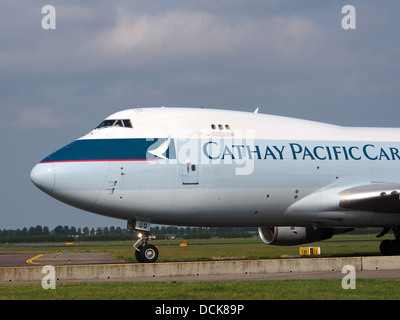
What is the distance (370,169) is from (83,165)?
1127 centimetres

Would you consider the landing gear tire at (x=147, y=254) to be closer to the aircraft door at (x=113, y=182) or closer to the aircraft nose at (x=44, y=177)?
the aircraft door at (x=113, y=182)

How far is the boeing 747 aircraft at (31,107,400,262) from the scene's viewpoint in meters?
21.4

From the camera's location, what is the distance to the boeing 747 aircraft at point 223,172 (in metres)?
21.4

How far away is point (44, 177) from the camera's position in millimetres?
20812

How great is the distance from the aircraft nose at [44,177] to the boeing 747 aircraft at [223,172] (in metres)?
0.03

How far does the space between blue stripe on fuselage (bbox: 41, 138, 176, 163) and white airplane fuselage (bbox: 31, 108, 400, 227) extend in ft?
0.11

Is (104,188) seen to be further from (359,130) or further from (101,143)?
(359,130)

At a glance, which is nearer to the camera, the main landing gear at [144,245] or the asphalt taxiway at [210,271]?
the asphalt taxiway at [210,271]

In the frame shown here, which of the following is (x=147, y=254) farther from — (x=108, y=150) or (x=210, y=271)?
(x=108, y=150)

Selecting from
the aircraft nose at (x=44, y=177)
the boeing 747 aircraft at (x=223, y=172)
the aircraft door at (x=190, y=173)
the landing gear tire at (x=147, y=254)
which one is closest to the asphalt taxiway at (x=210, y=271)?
the landing gear tire at (x=147, y=254)

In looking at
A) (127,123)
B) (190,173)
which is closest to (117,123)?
(127,123)
